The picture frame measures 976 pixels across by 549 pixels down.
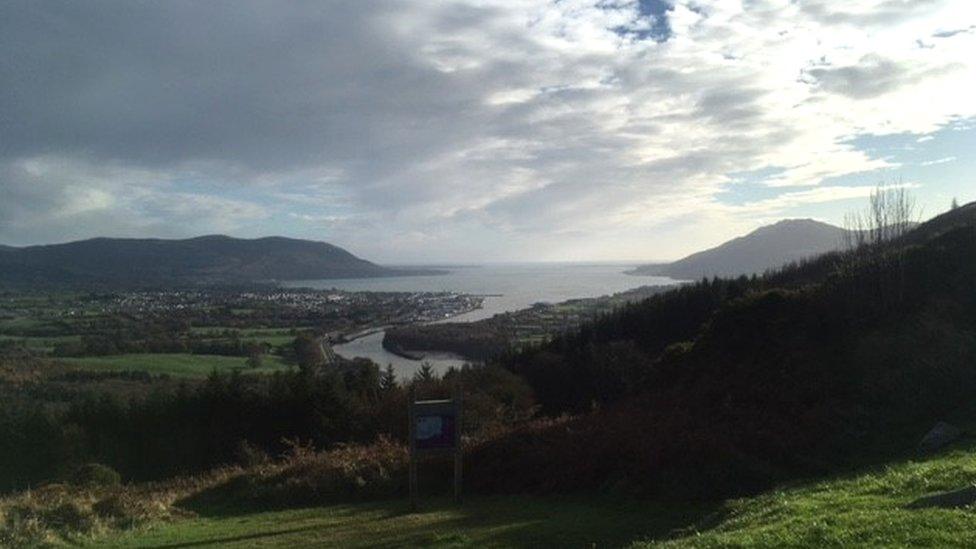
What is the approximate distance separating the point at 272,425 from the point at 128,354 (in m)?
24.3

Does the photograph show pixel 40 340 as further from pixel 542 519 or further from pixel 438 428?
pixel 542 519

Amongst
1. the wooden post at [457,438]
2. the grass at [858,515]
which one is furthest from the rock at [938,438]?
the wooden post at [457,438]

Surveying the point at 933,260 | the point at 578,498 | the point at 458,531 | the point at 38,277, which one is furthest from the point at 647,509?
the point at 38,277

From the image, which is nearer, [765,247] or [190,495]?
→ [190,495]

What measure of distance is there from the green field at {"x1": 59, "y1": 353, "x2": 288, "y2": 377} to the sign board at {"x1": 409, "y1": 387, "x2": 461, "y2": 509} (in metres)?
33.4

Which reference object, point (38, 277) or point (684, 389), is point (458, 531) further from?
point (38, 277)

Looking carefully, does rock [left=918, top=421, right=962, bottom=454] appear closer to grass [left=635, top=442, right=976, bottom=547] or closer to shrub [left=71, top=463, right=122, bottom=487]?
grass [left=635, top=442, right=976, bottom=547]

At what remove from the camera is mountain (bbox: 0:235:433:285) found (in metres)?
93.8

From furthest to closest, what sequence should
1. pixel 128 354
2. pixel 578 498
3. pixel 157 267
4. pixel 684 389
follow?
pixel 157 267
pixel 128 354
pixel 684 389
pixel 578 498

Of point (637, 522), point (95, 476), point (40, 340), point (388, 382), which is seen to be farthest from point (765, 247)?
point (637, 522)

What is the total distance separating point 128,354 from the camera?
52.0 meters

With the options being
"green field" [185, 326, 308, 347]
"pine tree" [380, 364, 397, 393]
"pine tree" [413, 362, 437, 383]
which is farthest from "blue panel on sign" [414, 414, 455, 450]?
"green field" [185, 326, 308, 347]

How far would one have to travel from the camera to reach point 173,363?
48375 millimetres

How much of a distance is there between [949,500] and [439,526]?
637 centimetres
